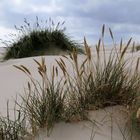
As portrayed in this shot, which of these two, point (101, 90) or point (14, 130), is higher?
point (101, 90)

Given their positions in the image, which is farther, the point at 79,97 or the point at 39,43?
the point at 39,43

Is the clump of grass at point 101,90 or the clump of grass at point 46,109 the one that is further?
the clump of grass at point 101,90

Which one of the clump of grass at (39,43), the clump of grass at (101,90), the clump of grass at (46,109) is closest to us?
the clump of grass at (46,109)

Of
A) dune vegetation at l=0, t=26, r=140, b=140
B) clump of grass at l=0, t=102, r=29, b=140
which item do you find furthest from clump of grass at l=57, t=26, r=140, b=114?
clump of grass at l=0, t=102, r=29, b=140

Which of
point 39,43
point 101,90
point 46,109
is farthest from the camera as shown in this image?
point 39,43

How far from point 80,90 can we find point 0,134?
2.22 feet

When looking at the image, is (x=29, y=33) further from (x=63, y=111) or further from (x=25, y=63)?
(x=63, y=111)

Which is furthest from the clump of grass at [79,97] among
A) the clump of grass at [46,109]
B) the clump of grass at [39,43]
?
the clump of grass at [39,43]

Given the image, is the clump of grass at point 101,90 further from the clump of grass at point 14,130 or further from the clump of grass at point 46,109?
the clump of grass at point 14,130

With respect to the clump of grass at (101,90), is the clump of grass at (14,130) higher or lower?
lower

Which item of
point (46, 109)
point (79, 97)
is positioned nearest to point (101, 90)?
point (79, 97)

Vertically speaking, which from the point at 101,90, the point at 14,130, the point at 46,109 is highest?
the point at 101,90

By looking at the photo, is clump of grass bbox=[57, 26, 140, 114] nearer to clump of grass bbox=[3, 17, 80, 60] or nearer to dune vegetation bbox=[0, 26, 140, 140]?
dune vegetation bbox=[0, 26, 140, 140]

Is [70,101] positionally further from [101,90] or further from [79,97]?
[101,90]
